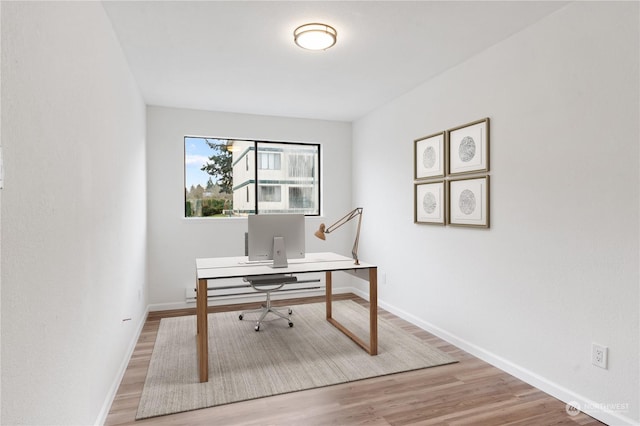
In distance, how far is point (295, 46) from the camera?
291 centimetres

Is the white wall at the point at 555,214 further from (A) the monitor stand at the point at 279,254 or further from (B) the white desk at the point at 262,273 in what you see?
(A) the monitor stand at the point at 279,254

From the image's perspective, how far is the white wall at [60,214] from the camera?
3.78 feet

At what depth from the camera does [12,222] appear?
3.76 ft

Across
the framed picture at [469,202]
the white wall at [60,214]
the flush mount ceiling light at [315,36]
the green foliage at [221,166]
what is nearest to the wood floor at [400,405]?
the white wall at [60,214]

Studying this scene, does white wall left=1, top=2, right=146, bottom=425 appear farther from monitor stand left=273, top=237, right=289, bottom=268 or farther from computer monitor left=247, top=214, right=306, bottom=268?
monitor stand left=273, top=237, right=289, bottom=268

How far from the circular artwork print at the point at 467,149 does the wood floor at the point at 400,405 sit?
1726mm

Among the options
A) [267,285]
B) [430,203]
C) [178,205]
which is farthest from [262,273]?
[178,205]

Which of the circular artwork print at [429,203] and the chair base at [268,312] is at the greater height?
the circular artwork print at [429,203]

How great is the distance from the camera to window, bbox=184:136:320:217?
4.92m

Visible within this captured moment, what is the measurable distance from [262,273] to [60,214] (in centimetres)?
Result: 163

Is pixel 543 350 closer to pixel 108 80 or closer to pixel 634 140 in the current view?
pixel 634 140

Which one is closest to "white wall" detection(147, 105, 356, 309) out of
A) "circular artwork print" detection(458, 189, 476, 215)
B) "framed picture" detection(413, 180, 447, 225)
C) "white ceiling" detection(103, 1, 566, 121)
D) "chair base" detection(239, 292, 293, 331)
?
"white ceiling" detection(103, 1, 566, 121)

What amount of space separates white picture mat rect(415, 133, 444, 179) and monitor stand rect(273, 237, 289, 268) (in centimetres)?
162

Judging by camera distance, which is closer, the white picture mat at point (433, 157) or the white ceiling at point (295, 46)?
the white ceiling at point (295, 46)
